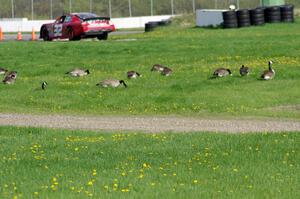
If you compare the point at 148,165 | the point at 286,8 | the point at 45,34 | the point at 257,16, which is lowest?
the point at 148,165

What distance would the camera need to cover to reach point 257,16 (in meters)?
49.4

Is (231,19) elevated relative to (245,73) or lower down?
elevated

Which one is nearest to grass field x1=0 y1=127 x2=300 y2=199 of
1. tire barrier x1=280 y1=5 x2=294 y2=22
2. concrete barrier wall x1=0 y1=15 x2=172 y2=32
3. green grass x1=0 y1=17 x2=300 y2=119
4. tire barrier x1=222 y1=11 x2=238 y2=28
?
green grass x1=0 y1=17 x2=300 y2=119

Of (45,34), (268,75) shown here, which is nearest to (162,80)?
(268,75)

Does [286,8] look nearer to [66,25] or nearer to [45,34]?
[66,25]

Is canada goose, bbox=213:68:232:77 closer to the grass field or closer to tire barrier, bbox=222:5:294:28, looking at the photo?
the grass field

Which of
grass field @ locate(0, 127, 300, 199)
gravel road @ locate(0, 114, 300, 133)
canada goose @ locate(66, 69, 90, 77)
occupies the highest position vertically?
canada goose @ locate(66, 69, 90, 77)

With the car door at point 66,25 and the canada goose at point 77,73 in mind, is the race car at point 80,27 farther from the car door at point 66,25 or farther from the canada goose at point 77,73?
the canada goose at point 77,73

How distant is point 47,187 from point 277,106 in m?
12.1

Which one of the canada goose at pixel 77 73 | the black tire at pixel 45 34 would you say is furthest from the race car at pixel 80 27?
the canada goose at pixel 77 73

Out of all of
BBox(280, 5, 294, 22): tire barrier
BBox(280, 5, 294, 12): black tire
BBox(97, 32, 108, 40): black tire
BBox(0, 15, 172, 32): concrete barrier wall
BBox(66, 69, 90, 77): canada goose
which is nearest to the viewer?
BBox(66, 69, 90, 77): canada goose

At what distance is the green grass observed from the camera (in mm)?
23141

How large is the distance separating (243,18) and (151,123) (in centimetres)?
2992

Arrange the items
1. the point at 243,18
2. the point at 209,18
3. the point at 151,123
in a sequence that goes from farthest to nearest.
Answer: the point at 209,18, the point at 243,18, the point at 151,123
